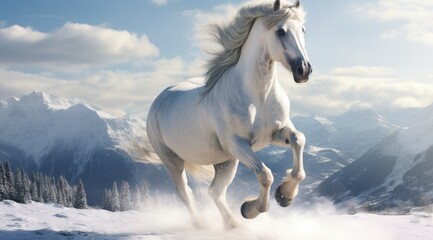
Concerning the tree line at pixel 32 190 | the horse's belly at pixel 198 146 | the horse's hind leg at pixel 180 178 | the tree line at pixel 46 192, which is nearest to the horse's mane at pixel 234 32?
the horse's belly at pixel 198 146

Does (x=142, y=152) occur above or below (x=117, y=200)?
above

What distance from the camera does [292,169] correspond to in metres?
9.47

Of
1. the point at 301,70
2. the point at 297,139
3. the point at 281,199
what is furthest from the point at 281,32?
the point at 281,199

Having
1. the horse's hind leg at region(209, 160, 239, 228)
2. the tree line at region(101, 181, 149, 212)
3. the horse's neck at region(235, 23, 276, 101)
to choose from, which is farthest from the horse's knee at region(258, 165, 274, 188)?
the tree line at region(101, 181, 149, 212)

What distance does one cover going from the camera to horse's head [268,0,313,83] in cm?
846

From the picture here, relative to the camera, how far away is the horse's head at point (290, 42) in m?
8.46

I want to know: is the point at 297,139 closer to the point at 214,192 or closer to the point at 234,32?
the point at 234,32

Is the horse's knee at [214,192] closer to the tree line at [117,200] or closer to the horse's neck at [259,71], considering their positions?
the horse's neck at [259,71]

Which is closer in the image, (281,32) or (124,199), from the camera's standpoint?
(281,32)

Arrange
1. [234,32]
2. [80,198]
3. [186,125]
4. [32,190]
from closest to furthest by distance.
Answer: [234,32]
[186,125]
[32,190]
[80,198]

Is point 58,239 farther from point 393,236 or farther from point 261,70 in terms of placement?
point 393,236

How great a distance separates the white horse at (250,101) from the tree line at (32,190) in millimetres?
53683

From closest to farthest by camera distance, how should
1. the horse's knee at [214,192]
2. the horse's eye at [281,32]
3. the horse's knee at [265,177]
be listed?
the horse's eye at [281,32] < the horse's knee at [265,177] < the horse's knee at [214,192]

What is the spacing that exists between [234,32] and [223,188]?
347 centimetres
